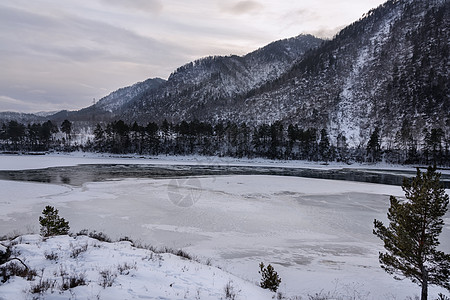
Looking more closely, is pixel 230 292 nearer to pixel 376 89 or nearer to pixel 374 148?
pixel 374 148

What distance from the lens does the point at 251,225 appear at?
58.9 feet

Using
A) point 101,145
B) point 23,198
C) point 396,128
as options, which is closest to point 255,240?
point 23,198

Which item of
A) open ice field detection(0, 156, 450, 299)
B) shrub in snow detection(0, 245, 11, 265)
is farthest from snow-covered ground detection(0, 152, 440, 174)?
shrub in snow detection(0, 245, 11, 265)

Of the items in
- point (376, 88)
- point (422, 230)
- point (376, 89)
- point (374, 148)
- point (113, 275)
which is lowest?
point (113, 275)

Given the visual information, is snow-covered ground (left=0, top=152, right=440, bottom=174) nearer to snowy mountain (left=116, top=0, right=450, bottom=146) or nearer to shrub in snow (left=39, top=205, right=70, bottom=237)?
snowy mountain (left=116, top=0, right=450, bottom=146)

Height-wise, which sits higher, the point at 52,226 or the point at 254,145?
the point at 254,145

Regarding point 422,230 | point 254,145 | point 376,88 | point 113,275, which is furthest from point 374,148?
point 113,275

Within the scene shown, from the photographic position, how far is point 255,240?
15188mm

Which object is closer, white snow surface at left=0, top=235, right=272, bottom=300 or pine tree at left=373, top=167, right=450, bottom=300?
white snow surface at left=0, top=235, right=272, bottom=300

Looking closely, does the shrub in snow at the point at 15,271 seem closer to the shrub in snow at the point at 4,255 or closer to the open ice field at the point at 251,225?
the shrub in snow at the point at 4,255

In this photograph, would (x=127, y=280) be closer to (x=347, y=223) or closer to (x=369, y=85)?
(x=347, y=223)

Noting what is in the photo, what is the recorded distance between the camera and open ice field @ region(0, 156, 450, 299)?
11.2m

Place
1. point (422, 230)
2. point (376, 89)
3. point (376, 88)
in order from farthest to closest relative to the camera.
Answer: point (376, 88) → point (376, 89) → point (422, 230)

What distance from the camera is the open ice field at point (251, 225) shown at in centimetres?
1122
